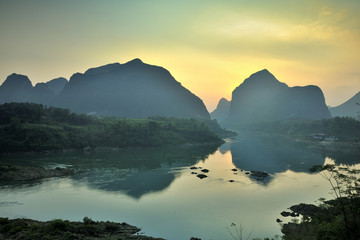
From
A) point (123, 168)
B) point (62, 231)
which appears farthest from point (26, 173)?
point (62, 231)

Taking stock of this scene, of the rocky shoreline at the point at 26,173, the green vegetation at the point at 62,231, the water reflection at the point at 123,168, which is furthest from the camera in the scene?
the rocky shoreline at the point at 26,173

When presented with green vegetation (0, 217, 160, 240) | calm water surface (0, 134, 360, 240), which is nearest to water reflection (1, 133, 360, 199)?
calm water surface (0, 134, 360, 240)

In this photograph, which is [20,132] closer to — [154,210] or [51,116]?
[51,116]

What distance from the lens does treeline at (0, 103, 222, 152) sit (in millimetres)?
85231

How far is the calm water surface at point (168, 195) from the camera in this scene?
3503cm

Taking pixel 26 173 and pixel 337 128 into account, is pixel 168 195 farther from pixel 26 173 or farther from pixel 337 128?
pixel 337 128

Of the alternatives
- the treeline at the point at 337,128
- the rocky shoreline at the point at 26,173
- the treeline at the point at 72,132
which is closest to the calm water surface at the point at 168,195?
the rocky shoreline at the point at 26,173

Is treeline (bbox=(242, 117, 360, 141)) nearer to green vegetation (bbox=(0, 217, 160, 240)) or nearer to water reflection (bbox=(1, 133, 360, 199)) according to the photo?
water reflection (bbox=(1, 133, 360, 199))

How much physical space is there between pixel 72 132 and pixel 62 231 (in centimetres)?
7996

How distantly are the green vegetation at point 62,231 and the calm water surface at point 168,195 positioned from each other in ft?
12.4

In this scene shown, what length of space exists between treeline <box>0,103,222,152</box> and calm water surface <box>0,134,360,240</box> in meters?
11.8

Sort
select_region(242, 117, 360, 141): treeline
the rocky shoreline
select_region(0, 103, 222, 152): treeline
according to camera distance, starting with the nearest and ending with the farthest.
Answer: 1. the rocky shoreline
2. select_region(0, 103, 222, 152): treeline
3. select_region(242, 117, 360, 141): treeline

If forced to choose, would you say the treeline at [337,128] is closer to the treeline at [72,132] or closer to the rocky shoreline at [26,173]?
the treeline at [72,132]

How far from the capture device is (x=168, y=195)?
47.5 m
